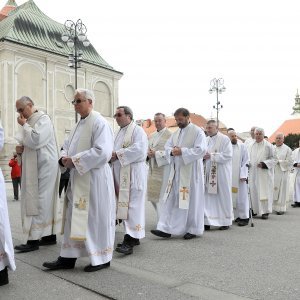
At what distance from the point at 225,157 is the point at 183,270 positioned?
3807mm

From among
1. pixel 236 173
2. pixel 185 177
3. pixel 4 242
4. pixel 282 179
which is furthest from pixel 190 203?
pixel 282 179

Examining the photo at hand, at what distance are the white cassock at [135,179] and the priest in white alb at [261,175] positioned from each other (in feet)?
14.3

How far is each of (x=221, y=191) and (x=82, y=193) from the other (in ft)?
13.2

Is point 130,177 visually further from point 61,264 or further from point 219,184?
point 219,184

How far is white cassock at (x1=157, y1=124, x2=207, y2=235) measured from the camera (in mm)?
6883

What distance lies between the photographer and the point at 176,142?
24.2 feet

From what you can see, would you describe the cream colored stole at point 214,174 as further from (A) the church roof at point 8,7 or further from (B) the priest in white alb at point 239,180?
(A) the church roof at point 8,7

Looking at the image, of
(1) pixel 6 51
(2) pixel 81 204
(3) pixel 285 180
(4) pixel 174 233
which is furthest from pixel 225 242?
(1) pixel 6 51

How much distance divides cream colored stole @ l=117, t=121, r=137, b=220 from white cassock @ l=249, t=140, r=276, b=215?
4482 mm

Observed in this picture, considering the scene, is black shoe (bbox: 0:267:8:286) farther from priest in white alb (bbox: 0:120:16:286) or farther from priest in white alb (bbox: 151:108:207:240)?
priest in white alb (bbox: 151:108:207:240)

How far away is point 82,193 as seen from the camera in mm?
4758

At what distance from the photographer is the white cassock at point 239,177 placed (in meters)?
8.95

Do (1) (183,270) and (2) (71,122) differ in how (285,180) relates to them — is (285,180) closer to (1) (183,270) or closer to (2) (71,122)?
(1) (183,270)

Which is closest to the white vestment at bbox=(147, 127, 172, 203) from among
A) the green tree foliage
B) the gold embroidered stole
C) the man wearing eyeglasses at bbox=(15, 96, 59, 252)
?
the man wearing eyeglasses at bbox=(15, 96, 59, 252)
